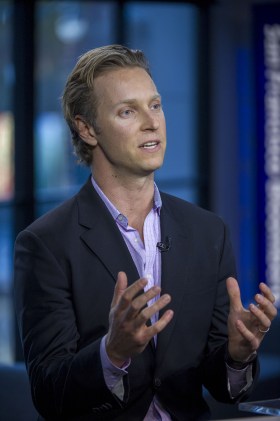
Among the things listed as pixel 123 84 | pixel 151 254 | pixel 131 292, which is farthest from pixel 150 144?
pixel 131 292

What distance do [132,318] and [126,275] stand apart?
1.07 ft

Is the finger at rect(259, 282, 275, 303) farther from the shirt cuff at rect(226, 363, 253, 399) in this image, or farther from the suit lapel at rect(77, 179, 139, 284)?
the suit lapel at rect(77, 179, 139, 284)

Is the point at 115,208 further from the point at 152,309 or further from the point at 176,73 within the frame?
the point at 176,73

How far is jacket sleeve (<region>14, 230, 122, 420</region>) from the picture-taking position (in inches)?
76.7

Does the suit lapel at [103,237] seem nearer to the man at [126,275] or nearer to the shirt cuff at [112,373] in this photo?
the man at [126,275]

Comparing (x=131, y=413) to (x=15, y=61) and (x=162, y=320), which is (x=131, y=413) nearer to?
(x=162, y=320)

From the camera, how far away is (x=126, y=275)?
208cm

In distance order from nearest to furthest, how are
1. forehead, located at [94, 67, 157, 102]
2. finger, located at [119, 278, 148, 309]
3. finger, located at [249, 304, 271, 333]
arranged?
finger, located at [119, 278, 148, 309], finger, located at [249, 304, 271, 333], forehead, located at [94, 67, 157, 102]

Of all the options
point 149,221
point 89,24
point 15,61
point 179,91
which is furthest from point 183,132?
point 149,221

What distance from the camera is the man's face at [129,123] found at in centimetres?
215

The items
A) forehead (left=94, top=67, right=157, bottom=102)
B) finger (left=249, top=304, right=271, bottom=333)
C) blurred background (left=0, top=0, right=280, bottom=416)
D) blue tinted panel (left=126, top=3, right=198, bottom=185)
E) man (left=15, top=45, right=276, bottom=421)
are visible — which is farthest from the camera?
blue tinted panel (left=126, top=3, right=198, bottom=185)

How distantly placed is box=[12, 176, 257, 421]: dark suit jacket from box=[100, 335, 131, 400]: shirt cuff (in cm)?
4

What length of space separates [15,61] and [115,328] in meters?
4.01

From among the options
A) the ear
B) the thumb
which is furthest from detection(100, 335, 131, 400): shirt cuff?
the ear
